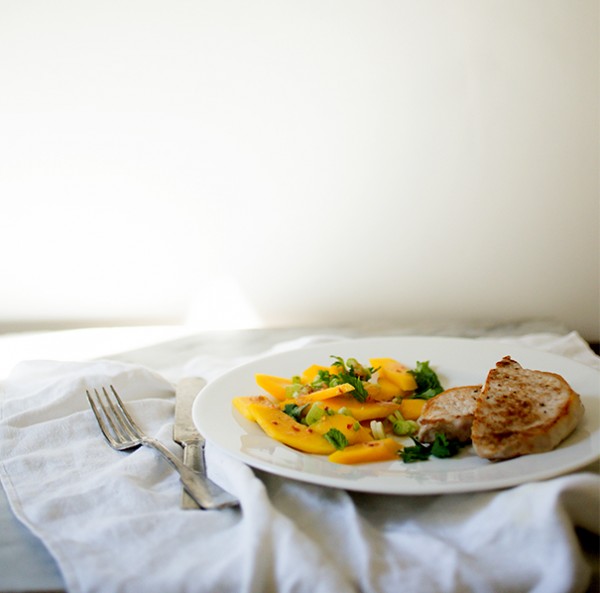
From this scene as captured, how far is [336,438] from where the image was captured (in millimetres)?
1138

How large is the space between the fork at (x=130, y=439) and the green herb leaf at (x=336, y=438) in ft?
0.54

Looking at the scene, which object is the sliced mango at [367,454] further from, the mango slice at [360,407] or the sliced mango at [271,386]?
the sliced mango at [271,386]

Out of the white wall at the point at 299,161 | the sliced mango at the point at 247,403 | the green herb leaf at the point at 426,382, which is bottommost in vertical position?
the green herb leaf at the point at 426,382

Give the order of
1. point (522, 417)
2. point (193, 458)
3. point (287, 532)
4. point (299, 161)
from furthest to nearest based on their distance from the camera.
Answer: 1. point (299, 161)
2. point (193, 458)
3. point (522, 417)
4. point (287, 532)

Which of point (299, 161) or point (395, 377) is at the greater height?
point (299, 161)

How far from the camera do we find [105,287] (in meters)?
2.20

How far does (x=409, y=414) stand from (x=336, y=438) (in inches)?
7.2

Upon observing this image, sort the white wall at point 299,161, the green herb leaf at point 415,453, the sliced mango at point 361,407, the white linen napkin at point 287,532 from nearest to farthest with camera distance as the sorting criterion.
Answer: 1. the white linen napkin at point 287,532
2. the green herb leaf at point 415,453
3. the sliced mango at point 361,407
4. the white wall at point 299,161

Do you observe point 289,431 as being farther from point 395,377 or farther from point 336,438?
point 395,377

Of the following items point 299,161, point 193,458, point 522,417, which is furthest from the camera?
point 299,161

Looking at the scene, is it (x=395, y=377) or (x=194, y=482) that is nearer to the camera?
(x=194, y=482)

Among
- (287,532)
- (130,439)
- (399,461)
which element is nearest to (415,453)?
(399,461)

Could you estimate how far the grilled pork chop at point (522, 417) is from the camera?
105 cm

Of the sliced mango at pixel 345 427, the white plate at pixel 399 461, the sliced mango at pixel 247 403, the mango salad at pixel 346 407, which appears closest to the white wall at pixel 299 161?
the white plate at pixel 399 461
